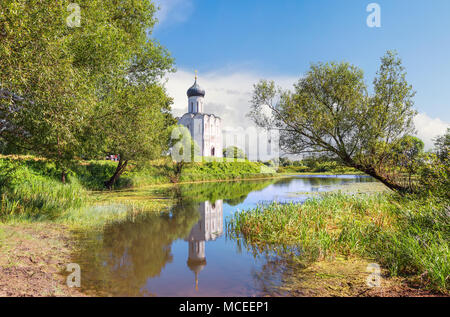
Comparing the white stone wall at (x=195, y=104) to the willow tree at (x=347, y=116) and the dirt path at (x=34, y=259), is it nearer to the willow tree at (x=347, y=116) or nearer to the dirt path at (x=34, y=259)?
the willow tree at (x=347, y=116)

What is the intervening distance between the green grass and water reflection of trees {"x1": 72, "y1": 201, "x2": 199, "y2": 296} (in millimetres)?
2850

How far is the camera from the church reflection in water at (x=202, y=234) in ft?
23.4

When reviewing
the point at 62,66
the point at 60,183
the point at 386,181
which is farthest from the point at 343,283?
the point at 60,183

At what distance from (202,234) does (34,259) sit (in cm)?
567

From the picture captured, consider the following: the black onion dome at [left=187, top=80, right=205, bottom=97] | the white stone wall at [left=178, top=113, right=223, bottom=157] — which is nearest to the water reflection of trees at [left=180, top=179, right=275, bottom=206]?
the white stone wall at [left=178, top=113, right=223, bottom=157]

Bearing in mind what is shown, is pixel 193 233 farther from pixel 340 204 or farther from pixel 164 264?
pixel 340 204

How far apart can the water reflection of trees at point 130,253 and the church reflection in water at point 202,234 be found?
0.50 metres

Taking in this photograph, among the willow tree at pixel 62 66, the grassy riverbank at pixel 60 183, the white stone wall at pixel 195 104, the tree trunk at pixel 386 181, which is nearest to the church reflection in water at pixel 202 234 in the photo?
the grassy riverbank at pixel 60 183

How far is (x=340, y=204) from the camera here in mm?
12266

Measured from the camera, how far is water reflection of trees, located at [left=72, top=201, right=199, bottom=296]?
546cm

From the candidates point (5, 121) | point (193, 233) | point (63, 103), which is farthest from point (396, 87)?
point (5, 121)

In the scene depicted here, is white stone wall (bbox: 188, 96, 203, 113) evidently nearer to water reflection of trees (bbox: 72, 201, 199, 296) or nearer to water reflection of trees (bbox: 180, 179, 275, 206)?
water reflection of trees (bbox: 180, 179, 275, 206)

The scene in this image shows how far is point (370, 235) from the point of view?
25.8 ft

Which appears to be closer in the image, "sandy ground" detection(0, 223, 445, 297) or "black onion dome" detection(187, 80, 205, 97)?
"sandy ground" detection(0, 223, 445, 297)
